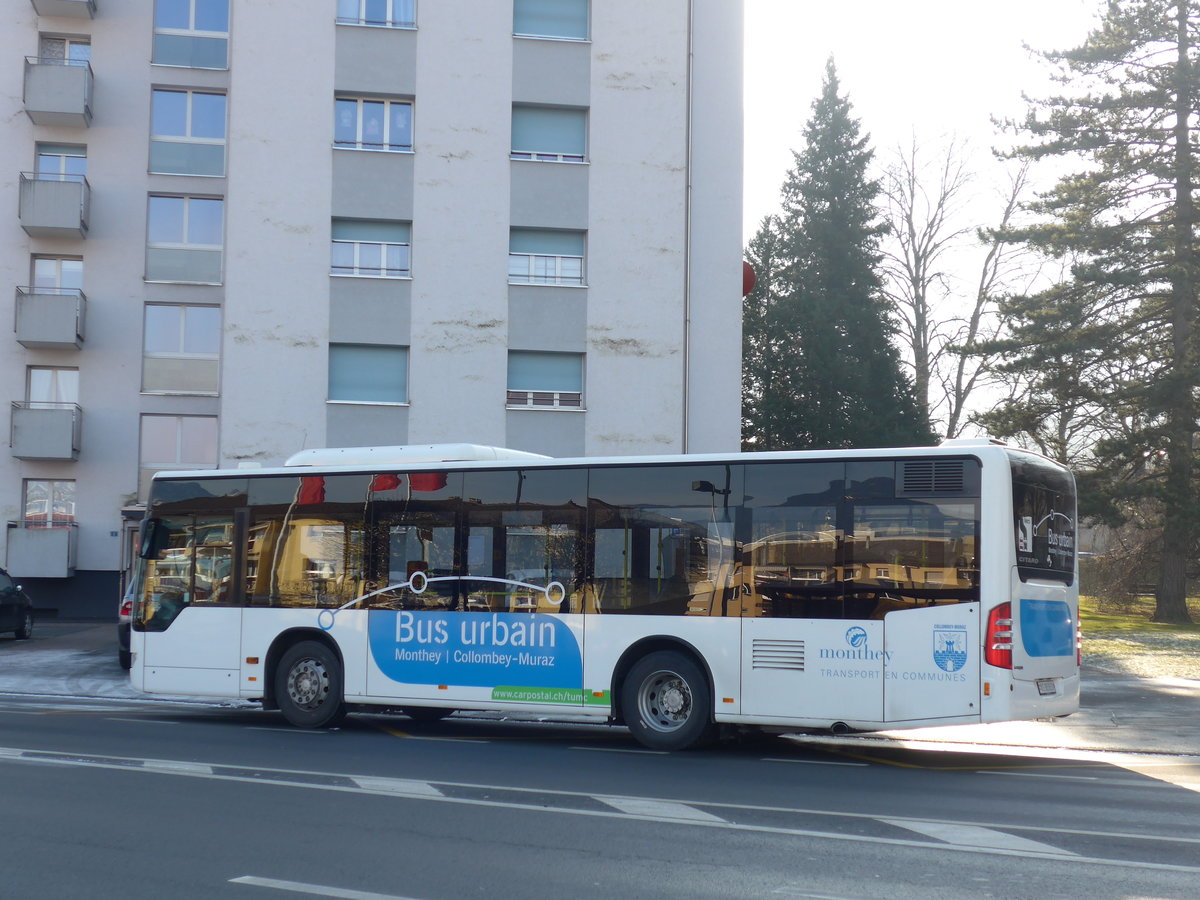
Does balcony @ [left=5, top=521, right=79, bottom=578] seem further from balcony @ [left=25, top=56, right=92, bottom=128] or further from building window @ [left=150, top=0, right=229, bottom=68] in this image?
building window @ [left=150, top=0, right=229, bottom=68]

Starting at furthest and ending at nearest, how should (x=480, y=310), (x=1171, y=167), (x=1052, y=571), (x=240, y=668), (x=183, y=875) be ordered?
(x=1171, y=167), (x=480, y=310), (x=240, y=668), (x=1052, y=571), (x=183, y=875)

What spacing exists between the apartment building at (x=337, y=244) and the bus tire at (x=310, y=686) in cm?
1815

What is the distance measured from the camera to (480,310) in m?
33.4

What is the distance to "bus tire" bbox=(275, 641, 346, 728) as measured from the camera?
48.7 feet

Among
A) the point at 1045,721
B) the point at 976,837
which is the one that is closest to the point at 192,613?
the point at 976,837

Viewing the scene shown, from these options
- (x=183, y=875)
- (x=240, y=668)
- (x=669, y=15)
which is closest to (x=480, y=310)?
(x=669, y=15)

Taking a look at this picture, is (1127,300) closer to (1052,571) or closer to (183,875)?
(1052,571)

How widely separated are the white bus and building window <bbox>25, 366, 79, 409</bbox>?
19760 mm

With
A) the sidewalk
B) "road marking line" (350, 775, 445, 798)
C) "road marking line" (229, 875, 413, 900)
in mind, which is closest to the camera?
"road marking line" (229, 875, 413, 900)

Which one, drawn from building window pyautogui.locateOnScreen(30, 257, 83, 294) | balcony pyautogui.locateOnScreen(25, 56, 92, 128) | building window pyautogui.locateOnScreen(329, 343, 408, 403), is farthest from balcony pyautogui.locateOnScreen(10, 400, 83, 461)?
balcony pyautogui.locateOnScreen(25, 56, 92, 128)

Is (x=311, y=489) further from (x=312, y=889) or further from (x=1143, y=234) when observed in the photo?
(x=1143, y=234)

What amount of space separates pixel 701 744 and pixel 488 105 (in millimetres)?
24010

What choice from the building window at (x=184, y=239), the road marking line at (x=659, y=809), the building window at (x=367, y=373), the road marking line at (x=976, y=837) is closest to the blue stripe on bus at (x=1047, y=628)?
the road marking line at (x=976, y=837)

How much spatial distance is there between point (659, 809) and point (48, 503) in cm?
2862
